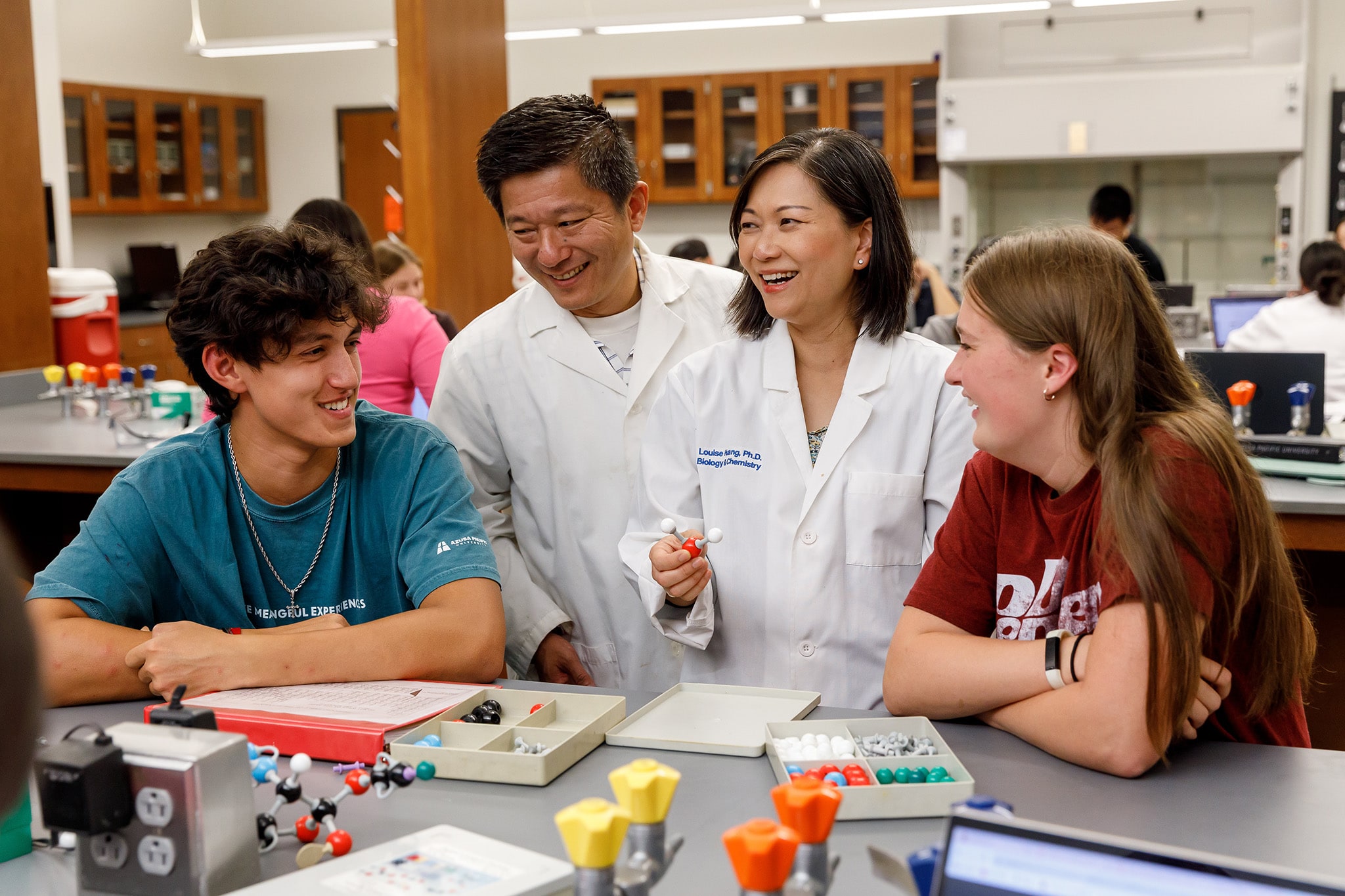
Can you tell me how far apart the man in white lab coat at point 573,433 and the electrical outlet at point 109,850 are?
1.13 meters

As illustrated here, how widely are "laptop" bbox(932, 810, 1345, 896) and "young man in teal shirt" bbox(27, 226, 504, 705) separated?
3.16 ft

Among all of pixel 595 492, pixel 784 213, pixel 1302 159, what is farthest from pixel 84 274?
pixel 1302 159

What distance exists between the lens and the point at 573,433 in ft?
7.43

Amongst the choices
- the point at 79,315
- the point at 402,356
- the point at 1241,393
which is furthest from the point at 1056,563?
the point at 79,315

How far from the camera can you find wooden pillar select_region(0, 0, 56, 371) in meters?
4.58

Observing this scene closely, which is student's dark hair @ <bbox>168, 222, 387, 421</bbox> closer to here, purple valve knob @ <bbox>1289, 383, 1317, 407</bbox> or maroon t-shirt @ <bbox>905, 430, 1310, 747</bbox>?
maroon t-shirt @ <bbox>905, 430, 1310, 747</bbox>

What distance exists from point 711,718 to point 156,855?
681 mm

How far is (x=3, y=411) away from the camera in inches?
176

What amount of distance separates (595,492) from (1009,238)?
102 centimetres

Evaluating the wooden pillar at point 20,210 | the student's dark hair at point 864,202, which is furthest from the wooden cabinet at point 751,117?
the student's dark hair at point 864,202

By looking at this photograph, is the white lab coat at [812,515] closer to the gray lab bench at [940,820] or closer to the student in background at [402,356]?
the gray lab bench at [940,820]

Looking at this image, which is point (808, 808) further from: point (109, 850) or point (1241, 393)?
point (1241, 393)

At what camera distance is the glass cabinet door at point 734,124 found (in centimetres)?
855

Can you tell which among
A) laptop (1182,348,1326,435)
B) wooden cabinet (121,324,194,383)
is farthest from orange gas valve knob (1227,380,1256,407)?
wooden cabinet (121,324,194,383)
